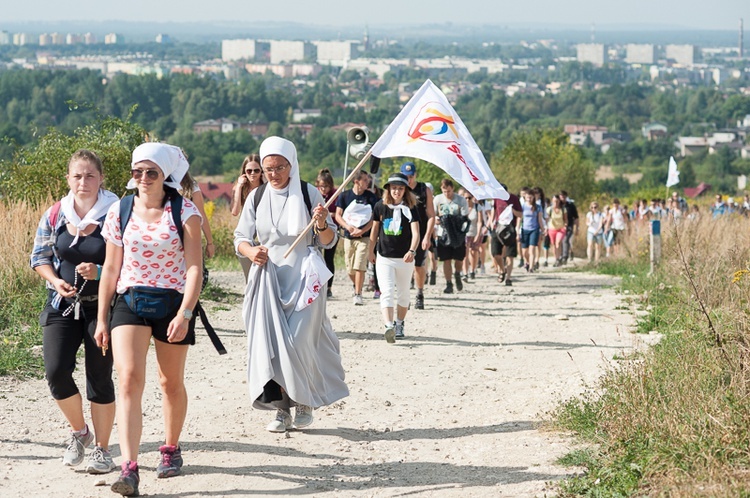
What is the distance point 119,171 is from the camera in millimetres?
14594

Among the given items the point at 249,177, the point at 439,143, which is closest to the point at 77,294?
the point at 439,143

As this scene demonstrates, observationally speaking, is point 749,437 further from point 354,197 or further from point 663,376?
point 354,197

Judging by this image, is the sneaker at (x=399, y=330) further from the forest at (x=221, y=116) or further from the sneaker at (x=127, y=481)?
the forest at (x=221, y=116)

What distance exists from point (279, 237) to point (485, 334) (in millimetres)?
4911

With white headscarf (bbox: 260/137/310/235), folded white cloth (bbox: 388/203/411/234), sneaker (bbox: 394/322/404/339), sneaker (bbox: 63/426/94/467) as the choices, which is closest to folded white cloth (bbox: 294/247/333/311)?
white headscarf (bbox: 260/137/310/235)

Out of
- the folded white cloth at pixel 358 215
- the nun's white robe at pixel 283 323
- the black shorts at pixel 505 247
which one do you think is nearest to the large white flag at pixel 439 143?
the nun's white robe at pixel 283 323

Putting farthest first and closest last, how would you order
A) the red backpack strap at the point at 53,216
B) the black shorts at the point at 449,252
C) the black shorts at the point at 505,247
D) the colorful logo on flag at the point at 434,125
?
the black shorts at the point at 505,247 → the black shorts at the point at 449,252 → the colorful logo on flag at the point at 434,125 → the red backpack strap at the point at 53,216

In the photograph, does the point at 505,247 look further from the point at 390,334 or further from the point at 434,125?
the point at 434,125

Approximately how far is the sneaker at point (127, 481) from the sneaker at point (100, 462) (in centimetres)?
46

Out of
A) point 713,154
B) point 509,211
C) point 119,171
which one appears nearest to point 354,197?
point 119,171

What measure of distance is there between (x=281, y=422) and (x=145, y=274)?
1.80 m

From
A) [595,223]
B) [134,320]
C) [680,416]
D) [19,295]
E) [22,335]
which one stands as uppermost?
[134,320]

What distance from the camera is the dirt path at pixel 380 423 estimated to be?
628cm

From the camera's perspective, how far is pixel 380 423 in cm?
780
